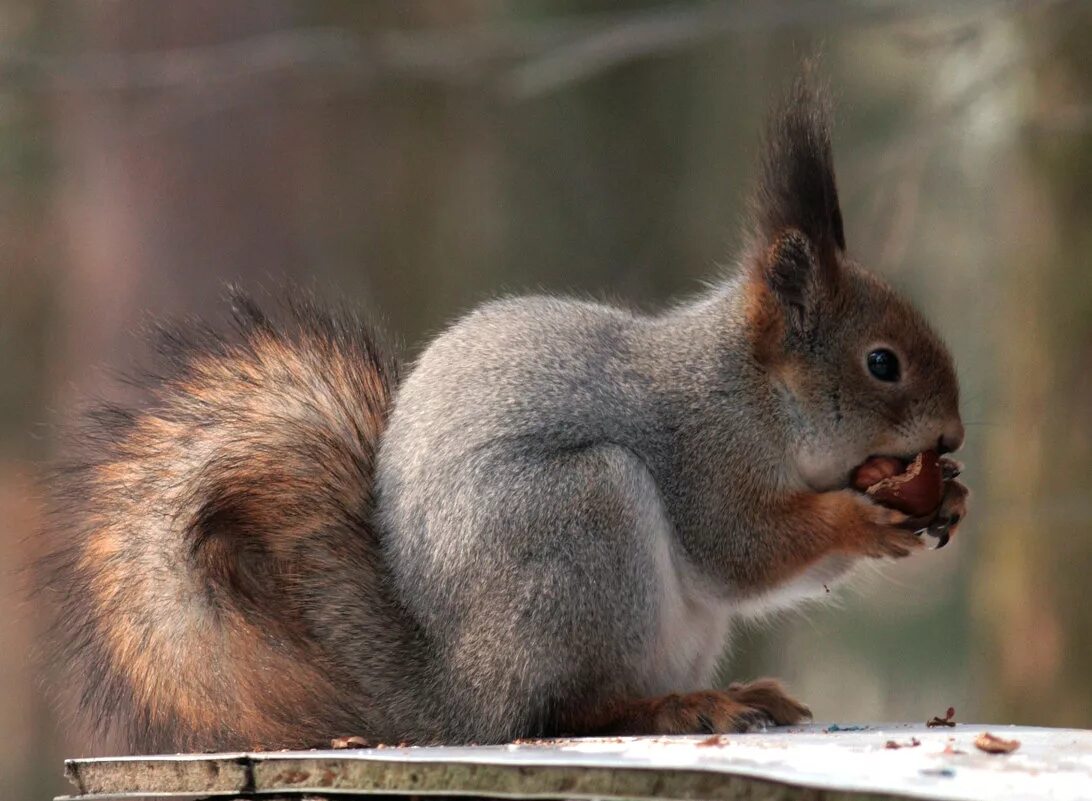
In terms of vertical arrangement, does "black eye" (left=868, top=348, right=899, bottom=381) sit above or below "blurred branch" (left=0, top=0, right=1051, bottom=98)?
below

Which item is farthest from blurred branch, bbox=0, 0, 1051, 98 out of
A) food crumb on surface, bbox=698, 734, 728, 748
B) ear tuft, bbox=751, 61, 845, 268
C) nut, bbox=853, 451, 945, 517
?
food crumb on surface, bbox=698, 734, 728, 748

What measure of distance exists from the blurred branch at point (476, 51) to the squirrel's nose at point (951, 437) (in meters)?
1.25

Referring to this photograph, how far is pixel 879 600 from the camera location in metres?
8.05

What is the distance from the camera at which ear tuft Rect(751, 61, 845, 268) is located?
2.77 metres

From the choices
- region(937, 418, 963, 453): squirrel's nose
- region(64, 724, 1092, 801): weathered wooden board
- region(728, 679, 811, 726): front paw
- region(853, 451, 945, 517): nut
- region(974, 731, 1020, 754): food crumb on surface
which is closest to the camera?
region(64, 724, 1092, 801): weathered wooden board

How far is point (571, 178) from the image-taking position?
5.39 metres

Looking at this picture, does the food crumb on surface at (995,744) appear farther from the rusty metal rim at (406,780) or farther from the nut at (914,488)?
the nut at (914,488)

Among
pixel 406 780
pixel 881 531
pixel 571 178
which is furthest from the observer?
pixel 571 178

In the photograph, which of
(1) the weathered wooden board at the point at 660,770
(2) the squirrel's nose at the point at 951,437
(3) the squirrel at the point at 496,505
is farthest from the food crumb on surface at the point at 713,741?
(2) the squirrel's nose at the point at 951,437

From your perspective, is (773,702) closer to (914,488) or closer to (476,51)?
(914,488)

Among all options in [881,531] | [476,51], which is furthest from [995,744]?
[476,51]

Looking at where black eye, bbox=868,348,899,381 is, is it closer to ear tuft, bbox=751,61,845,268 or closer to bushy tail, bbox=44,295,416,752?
ear tuft, bbox=751,61,845,268

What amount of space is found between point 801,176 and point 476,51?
1588mm

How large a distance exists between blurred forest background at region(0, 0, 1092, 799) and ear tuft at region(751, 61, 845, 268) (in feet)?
0.68
